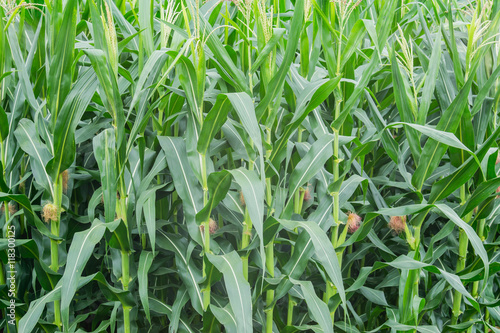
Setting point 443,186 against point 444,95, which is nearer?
point 443,186

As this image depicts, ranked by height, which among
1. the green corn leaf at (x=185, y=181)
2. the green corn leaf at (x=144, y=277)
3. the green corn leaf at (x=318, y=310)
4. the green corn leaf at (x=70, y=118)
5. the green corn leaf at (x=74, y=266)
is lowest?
the green corn leaf at (x=318, y=310)

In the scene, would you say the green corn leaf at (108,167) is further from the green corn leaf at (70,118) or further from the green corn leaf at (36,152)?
the green corn leaf at (36,152)

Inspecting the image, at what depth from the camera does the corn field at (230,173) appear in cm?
109

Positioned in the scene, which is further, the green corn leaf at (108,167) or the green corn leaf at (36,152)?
the green corn leaf at (36,152)

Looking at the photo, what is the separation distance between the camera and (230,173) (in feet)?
3.48

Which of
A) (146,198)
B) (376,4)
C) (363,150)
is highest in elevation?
(376,4)

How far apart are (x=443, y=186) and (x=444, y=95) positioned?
31 centimetres

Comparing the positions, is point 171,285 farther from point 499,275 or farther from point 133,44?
point 499,275

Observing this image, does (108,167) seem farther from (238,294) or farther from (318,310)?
(318,310)

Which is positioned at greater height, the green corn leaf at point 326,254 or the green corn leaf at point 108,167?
the green corn leaf at point 108,167

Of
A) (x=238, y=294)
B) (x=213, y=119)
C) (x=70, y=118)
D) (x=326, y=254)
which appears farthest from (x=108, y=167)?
(x=326, y=254)

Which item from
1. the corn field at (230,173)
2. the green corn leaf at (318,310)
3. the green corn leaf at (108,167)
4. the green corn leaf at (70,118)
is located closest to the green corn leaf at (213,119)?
the corn field at (230,173)

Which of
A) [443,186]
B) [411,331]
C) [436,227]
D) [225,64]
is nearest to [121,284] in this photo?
[225,64]

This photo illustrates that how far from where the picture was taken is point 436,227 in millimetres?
1596
